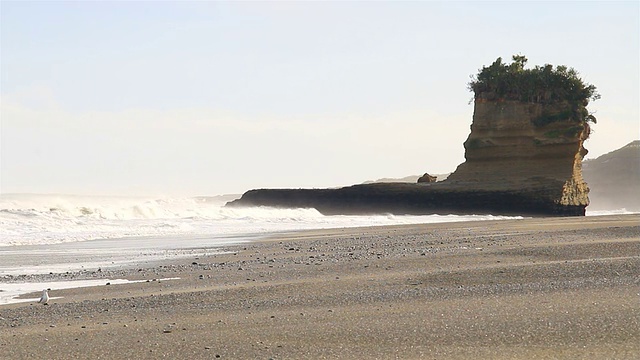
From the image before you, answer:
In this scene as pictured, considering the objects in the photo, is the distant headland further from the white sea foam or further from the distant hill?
the distant hill

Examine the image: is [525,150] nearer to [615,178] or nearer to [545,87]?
[545,87]

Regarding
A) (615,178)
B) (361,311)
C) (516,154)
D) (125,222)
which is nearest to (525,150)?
(516,154)

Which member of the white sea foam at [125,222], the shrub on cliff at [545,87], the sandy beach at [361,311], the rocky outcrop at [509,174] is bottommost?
the sandy beach at [361,311]

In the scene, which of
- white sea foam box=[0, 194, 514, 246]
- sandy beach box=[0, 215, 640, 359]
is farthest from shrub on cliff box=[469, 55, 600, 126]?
sandy beach box=[0, 215, 640, 359]

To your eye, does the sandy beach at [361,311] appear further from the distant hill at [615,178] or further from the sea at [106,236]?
the distant hill at [615,178]

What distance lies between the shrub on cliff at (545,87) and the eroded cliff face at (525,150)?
24cm

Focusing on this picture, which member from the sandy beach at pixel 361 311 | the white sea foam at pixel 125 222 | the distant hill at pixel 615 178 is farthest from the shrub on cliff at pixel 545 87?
the distant hill at pixel 615 178

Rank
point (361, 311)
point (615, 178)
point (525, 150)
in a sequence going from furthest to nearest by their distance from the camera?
point (615, 178)
point (525, 150)
point (361, 311)

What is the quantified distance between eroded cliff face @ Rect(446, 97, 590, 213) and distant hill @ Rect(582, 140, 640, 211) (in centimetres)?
4524

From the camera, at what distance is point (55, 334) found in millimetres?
7457

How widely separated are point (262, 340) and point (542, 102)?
40.8 m

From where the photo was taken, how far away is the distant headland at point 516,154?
42656mm

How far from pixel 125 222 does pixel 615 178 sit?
89112 millimetres

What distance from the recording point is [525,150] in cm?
4466
